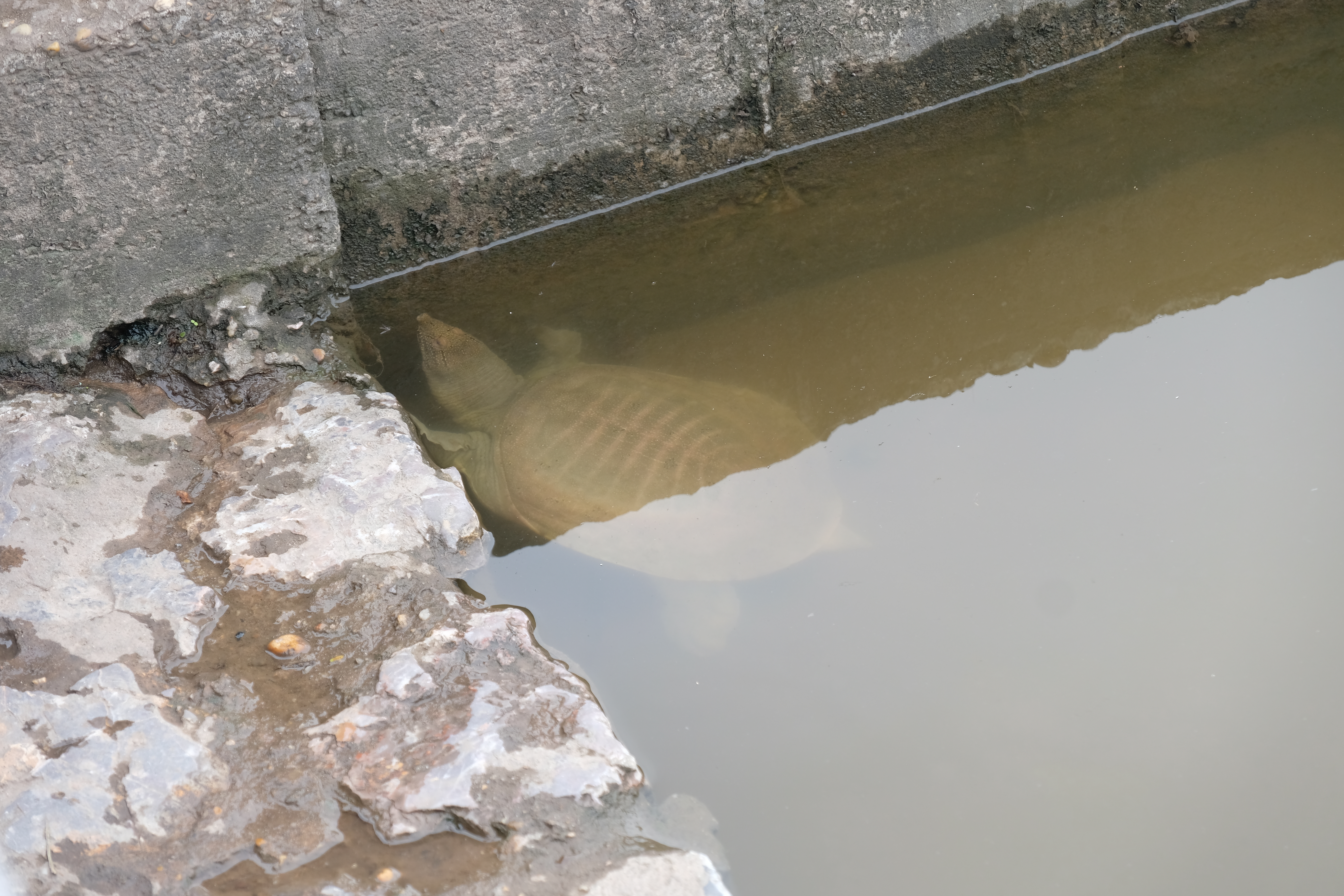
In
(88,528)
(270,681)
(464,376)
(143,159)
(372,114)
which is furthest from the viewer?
(464,376)

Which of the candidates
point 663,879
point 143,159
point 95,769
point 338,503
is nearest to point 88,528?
point 338,503

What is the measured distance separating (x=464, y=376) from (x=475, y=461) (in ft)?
1.15

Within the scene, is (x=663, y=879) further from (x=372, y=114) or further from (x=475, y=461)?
(x=372, y=114)

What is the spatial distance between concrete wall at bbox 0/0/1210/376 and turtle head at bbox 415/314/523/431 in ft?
1.33

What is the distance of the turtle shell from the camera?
2.86 metres

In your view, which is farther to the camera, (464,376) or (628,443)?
(464,376)

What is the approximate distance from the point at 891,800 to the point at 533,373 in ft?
6.12

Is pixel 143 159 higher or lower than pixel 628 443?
higher

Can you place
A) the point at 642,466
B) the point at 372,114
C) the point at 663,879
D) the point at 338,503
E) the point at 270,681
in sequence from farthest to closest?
the point at 372,114 < the point at 642,466 < the point at 338,503 < the point at 270,681 < the point at 663,879

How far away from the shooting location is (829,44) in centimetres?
366

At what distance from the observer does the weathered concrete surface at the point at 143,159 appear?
2551mm

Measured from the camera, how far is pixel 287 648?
2.28 m

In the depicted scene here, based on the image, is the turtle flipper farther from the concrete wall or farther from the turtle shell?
the concrete wall

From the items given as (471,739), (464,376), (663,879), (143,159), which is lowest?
(663,879)
